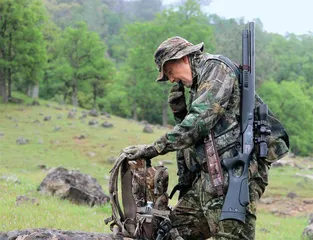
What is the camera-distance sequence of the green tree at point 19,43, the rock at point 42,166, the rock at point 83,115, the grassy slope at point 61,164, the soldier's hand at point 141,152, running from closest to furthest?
the soldier's hand at point 141,152 < the grassy slope at point 61,164 < the rock at point 42,166 < the rock at point 83,115 < the green tree at point 19,43

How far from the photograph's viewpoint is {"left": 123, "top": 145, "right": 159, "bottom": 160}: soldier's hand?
167 inches

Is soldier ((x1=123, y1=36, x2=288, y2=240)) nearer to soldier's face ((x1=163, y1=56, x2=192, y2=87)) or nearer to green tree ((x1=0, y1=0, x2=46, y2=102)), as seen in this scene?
soldier's face ((x1=163, y1=56, x2=192, y2=87))

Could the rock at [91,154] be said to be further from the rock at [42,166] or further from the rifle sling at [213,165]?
the rifle sling at [213,165]

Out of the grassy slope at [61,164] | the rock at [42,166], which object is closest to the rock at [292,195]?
the grassy slope at [61,164]

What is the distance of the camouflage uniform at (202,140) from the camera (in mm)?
4152

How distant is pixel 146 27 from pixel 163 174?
45801mm

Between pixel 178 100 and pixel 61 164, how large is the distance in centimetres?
1874

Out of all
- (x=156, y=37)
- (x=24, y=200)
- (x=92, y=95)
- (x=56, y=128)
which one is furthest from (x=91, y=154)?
(x=92, y=95)

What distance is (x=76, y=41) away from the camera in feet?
173

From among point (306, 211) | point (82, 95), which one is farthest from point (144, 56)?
point (306, 211)

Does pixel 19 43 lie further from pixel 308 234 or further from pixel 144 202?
pixel 144 202

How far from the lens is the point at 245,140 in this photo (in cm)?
432


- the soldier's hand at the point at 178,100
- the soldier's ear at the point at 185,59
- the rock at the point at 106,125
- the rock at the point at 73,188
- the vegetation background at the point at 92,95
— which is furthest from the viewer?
the rock at the point at 106,125

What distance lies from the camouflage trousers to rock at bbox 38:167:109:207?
20.3ft
